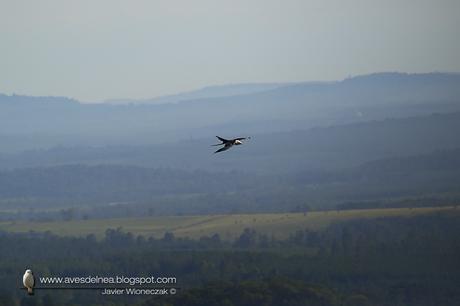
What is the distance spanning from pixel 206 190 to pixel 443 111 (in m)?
31.4

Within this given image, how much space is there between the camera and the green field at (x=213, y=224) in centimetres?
7662

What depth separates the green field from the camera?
76.6 m

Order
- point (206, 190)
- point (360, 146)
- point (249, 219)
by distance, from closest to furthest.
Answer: point (249, 219) < point (206, 190) < point (360, 146)

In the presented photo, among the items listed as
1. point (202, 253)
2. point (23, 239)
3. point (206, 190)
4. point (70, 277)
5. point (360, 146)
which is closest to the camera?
point (70, 277)

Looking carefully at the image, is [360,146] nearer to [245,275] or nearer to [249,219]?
[249,219]

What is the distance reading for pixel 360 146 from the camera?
414ft

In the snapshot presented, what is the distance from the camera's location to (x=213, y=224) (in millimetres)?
83500

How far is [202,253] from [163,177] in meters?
67.7

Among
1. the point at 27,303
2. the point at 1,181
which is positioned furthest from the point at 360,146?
the point at 27,303

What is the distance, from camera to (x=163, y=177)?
5182 inches

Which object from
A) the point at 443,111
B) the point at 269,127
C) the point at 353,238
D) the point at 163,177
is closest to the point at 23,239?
the point at 353,238

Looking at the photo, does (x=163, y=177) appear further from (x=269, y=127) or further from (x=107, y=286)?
(x=107, y=286)

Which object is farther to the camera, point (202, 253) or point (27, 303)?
point (202, 253)

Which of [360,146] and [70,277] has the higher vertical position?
[360,146]
